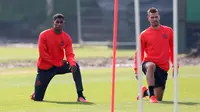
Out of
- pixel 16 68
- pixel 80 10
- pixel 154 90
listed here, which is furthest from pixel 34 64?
pixel 154 90

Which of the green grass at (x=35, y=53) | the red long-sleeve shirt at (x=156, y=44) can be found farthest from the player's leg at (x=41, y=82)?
the green grass at (x=35, y=53)

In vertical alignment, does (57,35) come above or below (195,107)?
above

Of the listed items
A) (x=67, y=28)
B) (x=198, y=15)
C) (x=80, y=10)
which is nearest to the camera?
(x=198, y=15)

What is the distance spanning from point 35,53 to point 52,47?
18195mm

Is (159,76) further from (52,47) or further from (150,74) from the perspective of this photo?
(52,47)

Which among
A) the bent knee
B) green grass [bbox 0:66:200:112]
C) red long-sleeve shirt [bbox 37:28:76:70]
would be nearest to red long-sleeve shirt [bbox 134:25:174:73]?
the bent knee

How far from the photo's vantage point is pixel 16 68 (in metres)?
26.4

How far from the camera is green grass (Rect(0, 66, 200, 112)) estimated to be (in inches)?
533

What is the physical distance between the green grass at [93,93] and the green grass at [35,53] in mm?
5235

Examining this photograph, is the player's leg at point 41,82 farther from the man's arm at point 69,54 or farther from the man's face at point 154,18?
the man's face at point 154,18

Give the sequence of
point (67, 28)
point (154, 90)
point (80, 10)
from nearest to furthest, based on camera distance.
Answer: point (154, 90), point (80, 10), point (67, 28)

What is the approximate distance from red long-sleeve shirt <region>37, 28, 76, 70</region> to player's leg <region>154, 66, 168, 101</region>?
5.26ft

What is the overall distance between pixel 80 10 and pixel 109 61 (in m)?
9.56

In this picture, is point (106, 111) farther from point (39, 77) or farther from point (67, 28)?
point (67, 28)
